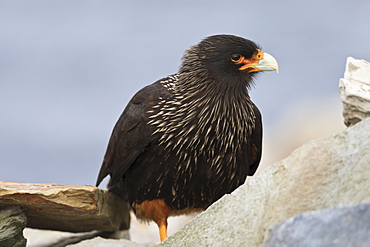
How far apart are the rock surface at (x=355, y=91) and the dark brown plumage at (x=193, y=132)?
1097 millimetres

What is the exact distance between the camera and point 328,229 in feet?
6.86

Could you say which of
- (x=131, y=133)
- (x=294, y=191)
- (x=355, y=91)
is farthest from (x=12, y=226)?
(x=355, y=91)

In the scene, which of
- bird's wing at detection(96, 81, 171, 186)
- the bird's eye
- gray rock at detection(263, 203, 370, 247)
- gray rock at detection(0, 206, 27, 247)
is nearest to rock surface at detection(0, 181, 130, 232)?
gray rock at detection(0, 206, 27, 247)

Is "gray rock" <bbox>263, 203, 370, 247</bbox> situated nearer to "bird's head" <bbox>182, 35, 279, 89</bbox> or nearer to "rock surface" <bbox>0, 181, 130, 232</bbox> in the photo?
"rock surface" <bbox>0, 181, 130, 232</bbox>

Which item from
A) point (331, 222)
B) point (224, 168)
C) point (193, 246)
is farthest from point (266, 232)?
point (224, 168)

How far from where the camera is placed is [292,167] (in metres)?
2.76

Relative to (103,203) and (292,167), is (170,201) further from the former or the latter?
(292,167)

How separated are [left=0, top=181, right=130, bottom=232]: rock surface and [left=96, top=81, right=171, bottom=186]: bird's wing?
10.4 inches

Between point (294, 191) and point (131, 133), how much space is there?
2282mm

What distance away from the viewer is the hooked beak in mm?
4488

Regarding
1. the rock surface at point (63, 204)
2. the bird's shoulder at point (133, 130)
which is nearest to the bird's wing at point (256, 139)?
the bird's shoulder at point (133, 130)

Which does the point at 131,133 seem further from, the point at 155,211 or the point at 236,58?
the point at 236,58

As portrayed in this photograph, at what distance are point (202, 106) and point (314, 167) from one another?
2.06 m

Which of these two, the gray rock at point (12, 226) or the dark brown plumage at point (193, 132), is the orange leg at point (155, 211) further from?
the gray rock at point (12, 226)
